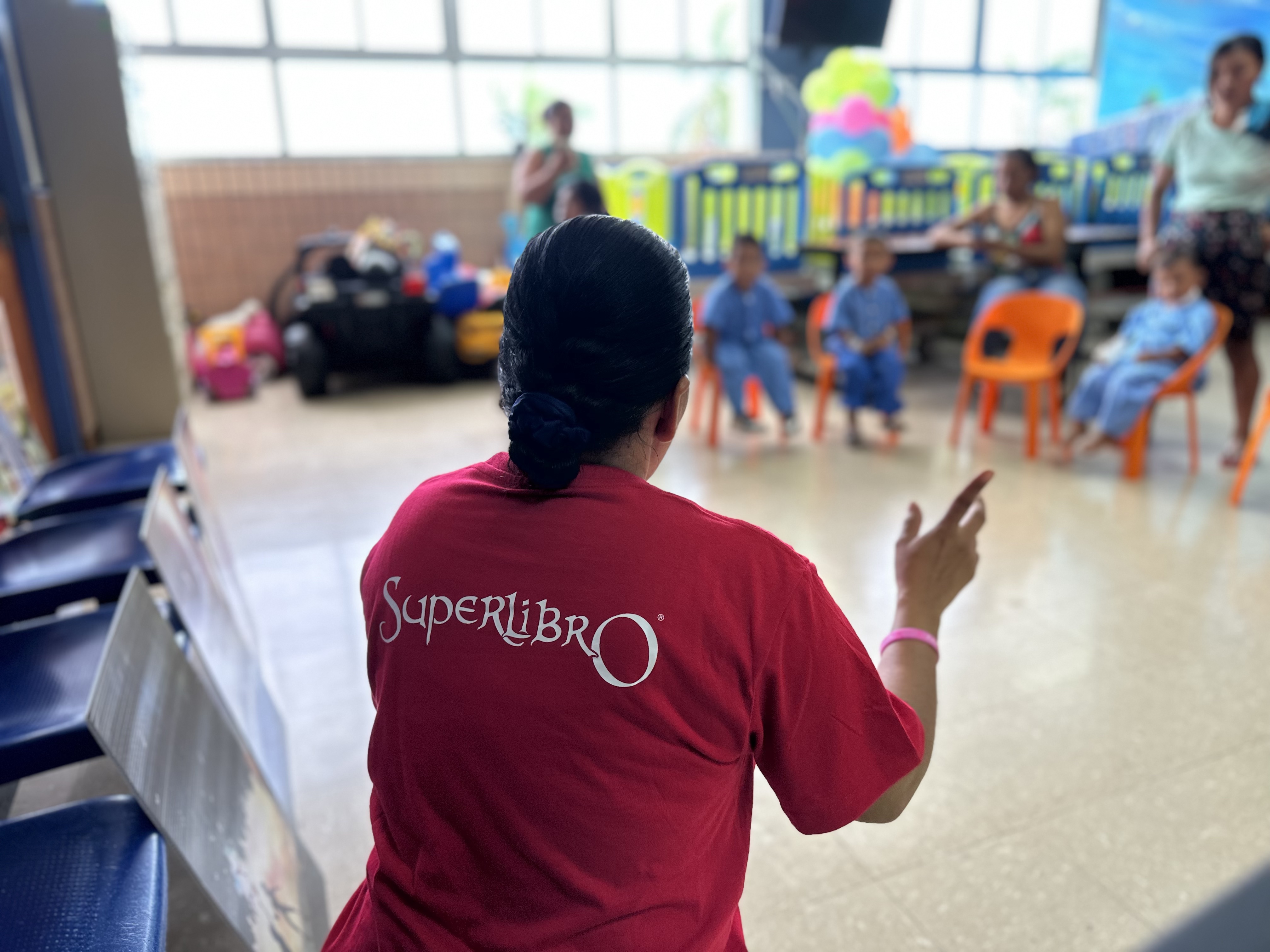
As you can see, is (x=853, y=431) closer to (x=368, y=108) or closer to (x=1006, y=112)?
(x=368, y=108)

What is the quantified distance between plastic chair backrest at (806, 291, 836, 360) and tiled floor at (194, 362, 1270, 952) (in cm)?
52

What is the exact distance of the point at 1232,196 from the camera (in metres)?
3.54

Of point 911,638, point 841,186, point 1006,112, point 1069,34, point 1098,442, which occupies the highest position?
point 1069,34

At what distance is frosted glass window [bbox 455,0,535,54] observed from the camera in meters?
7.29

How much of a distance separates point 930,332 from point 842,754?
5601 mm

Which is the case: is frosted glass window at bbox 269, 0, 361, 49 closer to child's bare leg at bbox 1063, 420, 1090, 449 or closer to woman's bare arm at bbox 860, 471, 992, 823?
child's bare leg at bbox 1063, 420, 1090, 449

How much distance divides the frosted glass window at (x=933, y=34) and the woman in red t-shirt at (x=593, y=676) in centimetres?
948

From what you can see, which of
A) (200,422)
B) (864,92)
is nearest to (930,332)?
(864,92)

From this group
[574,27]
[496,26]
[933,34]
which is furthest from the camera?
[933,34]

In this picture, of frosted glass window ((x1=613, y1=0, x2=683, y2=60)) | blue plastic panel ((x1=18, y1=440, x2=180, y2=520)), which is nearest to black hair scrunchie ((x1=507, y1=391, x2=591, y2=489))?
blue plastic panel ((x1=18, y1=440, x2=180, y2=520))

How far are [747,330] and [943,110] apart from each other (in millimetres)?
6837

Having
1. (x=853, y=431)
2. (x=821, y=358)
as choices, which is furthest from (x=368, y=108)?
(x=853, y=431)

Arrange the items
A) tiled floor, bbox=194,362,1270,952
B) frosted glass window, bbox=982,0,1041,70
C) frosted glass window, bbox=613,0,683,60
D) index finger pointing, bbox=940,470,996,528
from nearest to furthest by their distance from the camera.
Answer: index finger pointing, bbox=940,470,996,528 < tiled floor, bbox=194,362,1270,952 < frosted glass window, bbox=613,0,683,60 < frosted glass window, bbox=982,0,1041,70

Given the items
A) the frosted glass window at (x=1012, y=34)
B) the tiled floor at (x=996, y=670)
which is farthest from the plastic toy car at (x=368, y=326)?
the frosted glass window at (x=1012, y=34)
